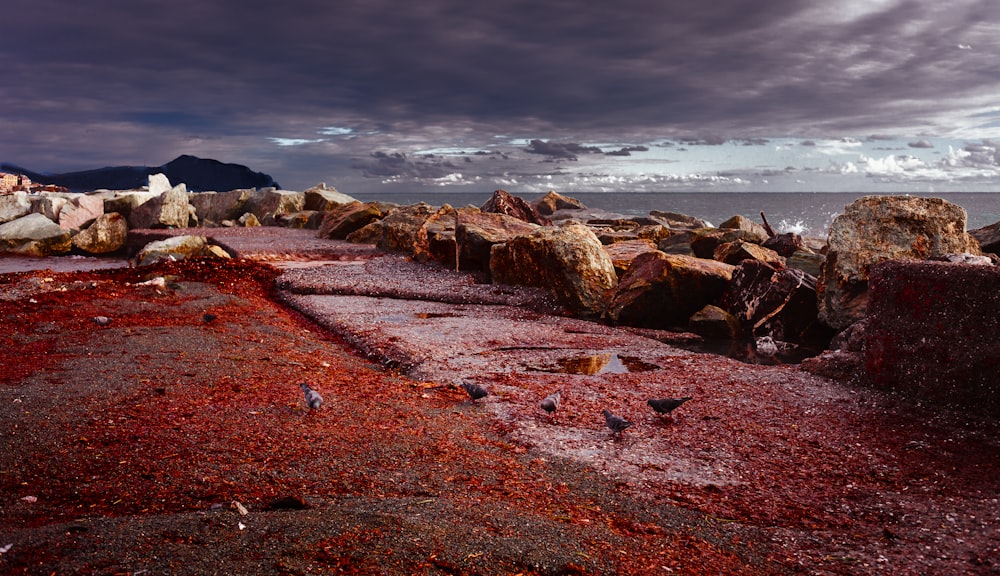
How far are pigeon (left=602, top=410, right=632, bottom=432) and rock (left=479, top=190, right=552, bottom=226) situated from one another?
48.6 feet

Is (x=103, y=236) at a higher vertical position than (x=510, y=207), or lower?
lower

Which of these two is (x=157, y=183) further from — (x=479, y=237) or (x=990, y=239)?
(x=990, y=239)

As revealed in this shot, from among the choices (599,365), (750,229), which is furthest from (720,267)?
(750,229)

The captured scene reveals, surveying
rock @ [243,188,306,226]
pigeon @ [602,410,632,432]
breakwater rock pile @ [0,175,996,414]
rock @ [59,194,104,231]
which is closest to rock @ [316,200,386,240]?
breakwater rock pile @ [0,175,996,414]

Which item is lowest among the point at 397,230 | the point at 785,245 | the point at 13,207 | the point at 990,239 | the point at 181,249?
the point at 181,249

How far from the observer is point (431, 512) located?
141 inches

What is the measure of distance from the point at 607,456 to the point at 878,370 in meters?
3.53

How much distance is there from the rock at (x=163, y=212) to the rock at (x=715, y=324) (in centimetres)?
2240

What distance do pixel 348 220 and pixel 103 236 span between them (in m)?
Answer: 9.00

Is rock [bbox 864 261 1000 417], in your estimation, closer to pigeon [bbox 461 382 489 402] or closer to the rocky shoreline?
the rocky shoreline

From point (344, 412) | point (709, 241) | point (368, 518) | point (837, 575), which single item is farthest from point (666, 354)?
point (709, 241)

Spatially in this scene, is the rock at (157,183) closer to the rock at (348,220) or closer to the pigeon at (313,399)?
the rock at (348,220)

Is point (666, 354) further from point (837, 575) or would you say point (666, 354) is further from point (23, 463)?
point (23, 463)

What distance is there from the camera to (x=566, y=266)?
12570 mm
